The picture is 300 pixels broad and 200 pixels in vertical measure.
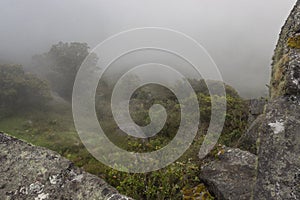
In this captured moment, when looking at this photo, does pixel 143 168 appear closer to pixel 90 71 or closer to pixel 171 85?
pixel 171 85

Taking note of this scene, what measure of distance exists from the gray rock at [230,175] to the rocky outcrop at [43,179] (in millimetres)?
2642

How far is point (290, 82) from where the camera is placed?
14.7 ft

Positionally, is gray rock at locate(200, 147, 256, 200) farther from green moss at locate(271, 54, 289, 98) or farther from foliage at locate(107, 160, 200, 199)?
green moss at locate(271, 54, 289, 98)

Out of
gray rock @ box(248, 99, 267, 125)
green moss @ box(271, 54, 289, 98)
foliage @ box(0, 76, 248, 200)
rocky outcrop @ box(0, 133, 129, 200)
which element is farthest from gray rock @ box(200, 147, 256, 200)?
gray rock @ box(248, 99, 267, 125)

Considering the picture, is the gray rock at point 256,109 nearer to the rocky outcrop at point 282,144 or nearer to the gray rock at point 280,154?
the rocky outcrop at point 282,144

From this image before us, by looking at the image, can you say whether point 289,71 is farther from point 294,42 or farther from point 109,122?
point 109,122

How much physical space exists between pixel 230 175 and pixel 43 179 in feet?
12.1

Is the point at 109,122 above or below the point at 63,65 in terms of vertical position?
below

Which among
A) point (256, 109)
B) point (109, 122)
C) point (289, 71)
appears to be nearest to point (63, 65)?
point (109, 122)

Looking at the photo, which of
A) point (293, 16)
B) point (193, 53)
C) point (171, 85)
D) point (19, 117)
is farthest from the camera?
point (19, 117)

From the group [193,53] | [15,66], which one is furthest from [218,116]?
[15,66]

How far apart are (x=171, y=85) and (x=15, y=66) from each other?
25571mm

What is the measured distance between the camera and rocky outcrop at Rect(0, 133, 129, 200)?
152 inches

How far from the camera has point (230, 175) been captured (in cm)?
614
